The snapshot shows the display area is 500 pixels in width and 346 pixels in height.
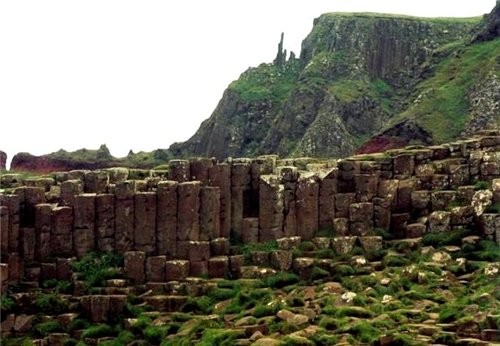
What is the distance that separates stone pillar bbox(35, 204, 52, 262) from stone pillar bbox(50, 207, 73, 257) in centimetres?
14

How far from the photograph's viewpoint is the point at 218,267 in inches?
1556

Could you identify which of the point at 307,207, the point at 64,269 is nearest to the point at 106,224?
the point at 64,269

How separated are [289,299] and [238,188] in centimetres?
636

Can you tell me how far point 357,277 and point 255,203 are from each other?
5.75 meters

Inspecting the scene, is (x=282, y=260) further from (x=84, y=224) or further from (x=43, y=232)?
(x=43, y=232)

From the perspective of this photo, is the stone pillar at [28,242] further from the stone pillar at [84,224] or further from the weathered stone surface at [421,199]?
the weathered stone surface at [421,199]

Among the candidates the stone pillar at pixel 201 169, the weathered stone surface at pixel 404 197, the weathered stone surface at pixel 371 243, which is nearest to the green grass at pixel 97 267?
the stone pillar at pixel 201 169

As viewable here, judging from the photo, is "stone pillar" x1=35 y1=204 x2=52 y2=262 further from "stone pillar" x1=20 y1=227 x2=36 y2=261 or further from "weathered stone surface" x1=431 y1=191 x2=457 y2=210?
"weathered stone surface" x1=431 y1=191 x2=457 y2=210

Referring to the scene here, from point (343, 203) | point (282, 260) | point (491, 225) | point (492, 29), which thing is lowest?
point (282, 260)

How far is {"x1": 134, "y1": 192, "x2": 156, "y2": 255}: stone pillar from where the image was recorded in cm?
4053

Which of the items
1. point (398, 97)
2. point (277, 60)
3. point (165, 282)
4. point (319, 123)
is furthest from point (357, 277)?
point (277, 60)

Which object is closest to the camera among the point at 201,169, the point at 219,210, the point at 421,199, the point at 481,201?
the point at 481,201

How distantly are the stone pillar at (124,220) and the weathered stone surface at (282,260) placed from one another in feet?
16.4

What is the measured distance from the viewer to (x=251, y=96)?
133 m
